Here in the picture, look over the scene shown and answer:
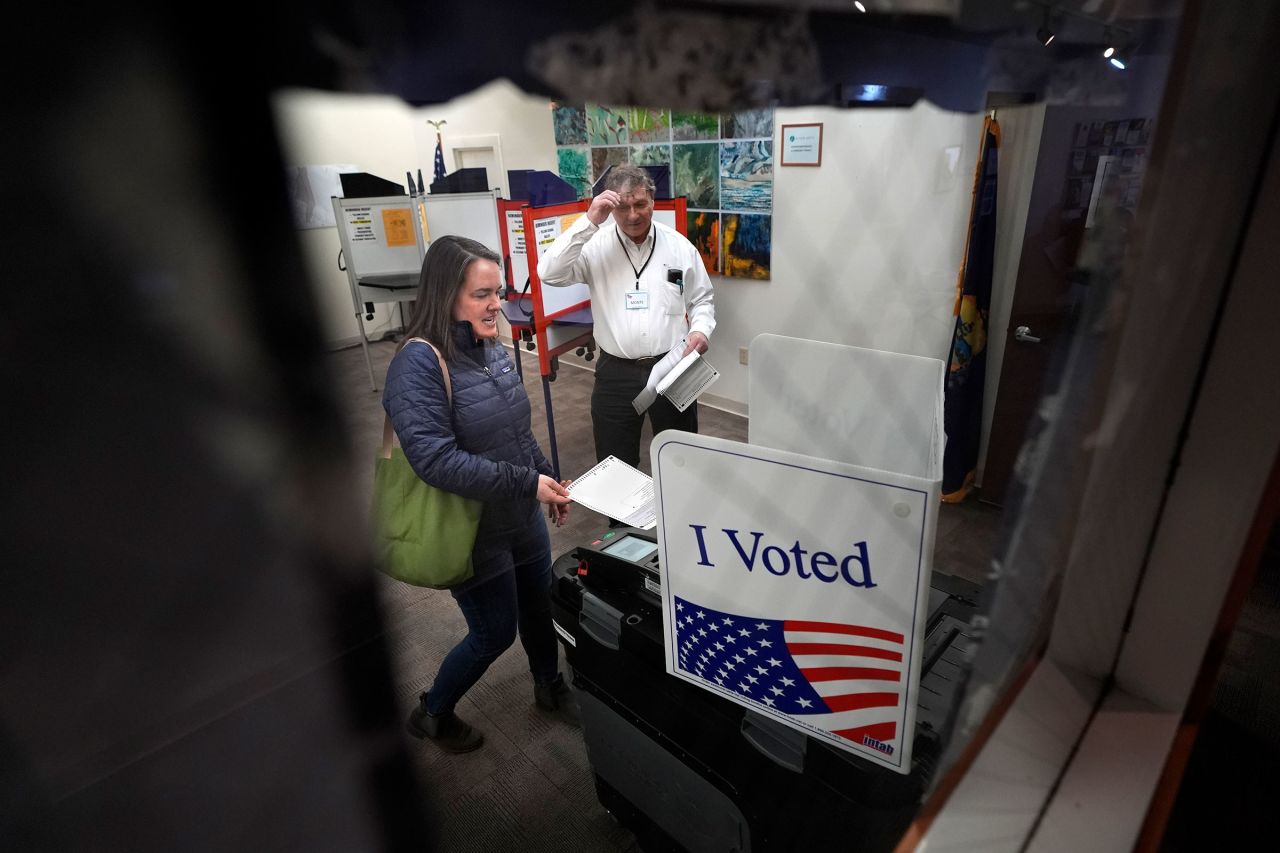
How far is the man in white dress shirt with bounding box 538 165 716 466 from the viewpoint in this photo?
1615 mm

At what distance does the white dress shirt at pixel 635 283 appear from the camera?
162cm

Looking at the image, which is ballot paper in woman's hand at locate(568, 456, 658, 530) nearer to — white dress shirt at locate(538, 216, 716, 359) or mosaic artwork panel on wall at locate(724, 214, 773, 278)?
white dress shirt at locate(538, 216, 716, 359)

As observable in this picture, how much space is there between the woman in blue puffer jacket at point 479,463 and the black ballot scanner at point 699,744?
0.17 meters

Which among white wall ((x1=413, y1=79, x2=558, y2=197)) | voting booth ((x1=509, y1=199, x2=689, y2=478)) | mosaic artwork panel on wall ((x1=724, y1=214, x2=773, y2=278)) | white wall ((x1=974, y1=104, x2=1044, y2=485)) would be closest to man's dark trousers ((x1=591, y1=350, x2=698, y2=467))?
voting booth ((x1=509, y1=199, x2=689, y2=478))

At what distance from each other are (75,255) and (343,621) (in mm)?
109

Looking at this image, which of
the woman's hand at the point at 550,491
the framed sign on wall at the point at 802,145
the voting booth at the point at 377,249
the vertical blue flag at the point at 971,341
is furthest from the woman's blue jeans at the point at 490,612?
the vertical blue flag at the point at 971,341

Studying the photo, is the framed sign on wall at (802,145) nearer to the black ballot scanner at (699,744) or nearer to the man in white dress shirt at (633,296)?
the man in white dress shirt at (633,296)

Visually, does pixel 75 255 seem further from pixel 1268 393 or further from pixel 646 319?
pixel 646 319

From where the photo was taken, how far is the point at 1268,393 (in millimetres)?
346

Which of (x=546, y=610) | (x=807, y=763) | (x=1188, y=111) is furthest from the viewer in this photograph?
(x=546, y=610)

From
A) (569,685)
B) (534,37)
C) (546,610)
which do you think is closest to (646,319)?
(546,610)

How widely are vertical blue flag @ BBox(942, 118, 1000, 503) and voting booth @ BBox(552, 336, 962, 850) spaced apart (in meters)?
1.31

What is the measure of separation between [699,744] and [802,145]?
127cm

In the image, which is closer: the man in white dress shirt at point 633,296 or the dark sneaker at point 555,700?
the dark sneaker at point 555,700
